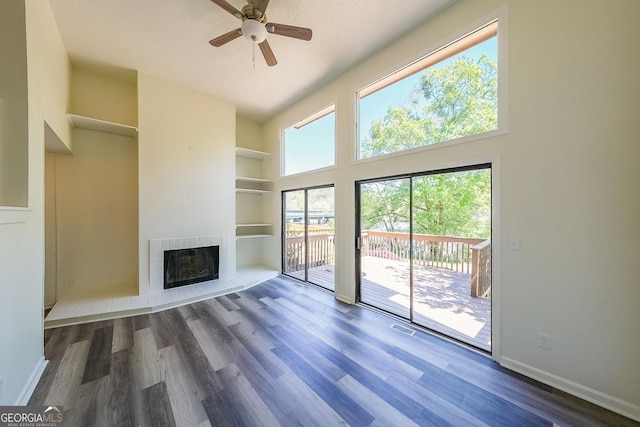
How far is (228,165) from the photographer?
4.66 meters

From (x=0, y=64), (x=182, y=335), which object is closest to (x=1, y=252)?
(x=0, y=64)

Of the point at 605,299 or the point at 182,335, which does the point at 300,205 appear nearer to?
the point at 182,335

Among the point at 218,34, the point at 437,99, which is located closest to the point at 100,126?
the point at 218,34

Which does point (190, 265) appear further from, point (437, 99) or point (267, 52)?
point (437, 99)

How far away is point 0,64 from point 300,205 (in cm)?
388

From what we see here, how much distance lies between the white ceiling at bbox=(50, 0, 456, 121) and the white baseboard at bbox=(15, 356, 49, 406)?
3.67m

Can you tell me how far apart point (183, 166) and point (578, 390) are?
5.58m

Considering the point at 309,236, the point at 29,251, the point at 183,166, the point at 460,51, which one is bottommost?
the point at 309,236

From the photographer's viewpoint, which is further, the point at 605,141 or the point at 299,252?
the point at 299,252

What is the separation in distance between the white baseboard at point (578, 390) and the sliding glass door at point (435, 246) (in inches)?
11.7

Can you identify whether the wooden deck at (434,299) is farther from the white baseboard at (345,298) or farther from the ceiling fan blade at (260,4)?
the ceiling fan blade at (260,4)

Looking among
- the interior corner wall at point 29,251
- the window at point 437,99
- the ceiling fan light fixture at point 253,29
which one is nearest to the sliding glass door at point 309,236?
the window at point 437,99

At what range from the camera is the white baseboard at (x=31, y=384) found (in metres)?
1.70

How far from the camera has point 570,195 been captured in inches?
74.0
